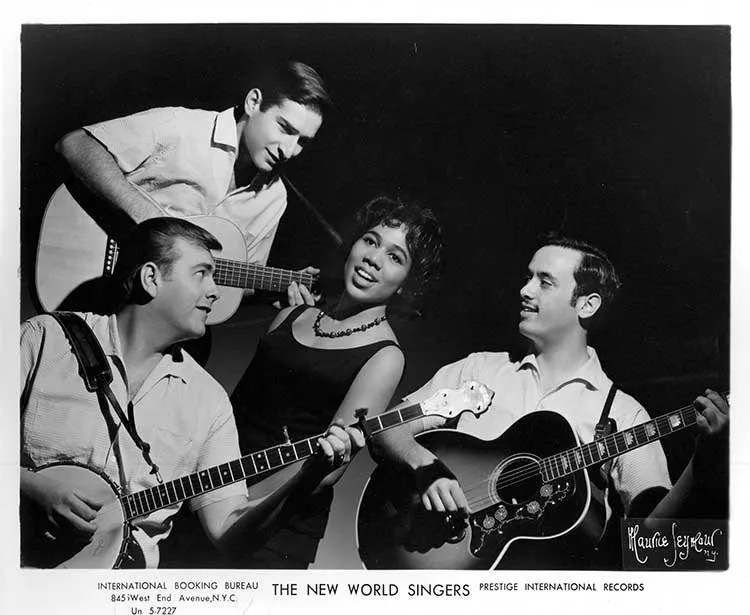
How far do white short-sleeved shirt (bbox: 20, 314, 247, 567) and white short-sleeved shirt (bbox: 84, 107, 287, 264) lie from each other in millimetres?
439

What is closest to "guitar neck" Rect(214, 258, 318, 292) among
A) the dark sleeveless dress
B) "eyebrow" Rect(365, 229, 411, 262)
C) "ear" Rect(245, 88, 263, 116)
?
the dark sleeveless dress

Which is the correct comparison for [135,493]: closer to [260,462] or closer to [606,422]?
[260,462]

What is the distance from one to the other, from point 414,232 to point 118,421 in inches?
42.9

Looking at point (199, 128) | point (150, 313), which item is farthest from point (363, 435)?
point (199, 128)

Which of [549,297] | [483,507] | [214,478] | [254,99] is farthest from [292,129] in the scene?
[483,507]

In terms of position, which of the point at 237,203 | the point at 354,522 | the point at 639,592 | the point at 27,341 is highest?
the point at 237,203

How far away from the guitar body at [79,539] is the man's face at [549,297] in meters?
1.38

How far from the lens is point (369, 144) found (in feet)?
7.38

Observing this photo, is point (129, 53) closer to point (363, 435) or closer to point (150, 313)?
point (150, 313)

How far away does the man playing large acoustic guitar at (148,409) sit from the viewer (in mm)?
2215

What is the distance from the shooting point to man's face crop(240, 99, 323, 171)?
227cm

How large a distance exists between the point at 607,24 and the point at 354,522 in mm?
1750

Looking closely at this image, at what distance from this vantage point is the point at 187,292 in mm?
2232

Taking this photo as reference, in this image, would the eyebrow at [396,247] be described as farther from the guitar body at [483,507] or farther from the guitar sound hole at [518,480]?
the guitar sound hole at [518,480]
